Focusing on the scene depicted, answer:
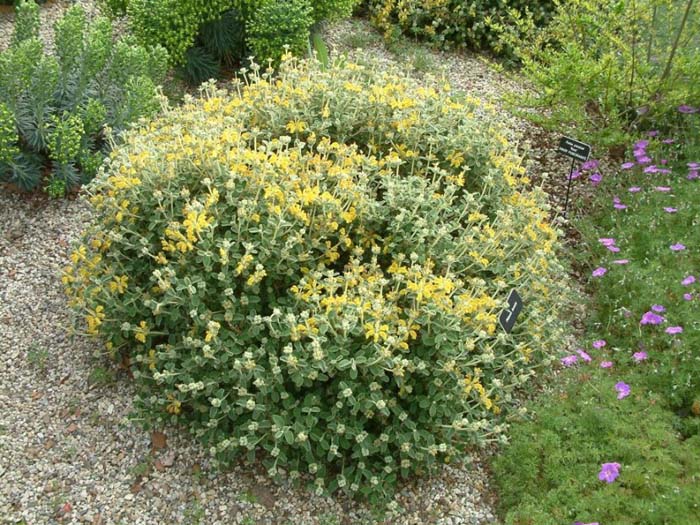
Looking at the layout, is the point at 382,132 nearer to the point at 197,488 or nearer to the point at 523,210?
the point at 523,210

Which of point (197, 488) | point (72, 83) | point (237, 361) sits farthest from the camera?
point (72, 83)

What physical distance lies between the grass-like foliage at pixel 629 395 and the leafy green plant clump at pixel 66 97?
2.82 metres

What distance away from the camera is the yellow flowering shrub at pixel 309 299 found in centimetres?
308

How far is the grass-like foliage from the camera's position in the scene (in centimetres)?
312

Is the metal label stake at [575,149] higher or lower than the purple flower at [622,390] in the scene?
higher

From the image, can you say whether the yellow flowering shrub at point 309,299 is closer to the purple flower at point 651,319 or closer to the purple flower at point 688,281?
the purple flower at point 651,319

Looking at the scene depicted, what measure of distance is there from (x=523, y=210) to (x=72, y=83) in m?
2.82

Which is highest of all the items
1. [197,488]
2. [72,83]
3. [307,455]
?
[72,83]


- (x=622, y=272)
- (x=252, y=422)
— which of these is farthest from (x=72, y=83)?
(x=622, y=272)

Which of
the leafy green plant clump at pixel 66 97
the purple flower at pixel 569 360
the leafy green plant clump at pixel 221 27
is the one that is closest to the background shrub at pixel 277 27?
the leafy green plant clump at pixel 221 27

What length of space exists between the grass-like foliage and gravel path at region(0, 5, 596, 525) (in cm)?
28

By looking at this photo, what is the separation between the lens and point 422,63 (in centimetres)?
612

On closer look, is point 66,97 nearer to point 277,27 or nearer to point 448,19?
point 277,27

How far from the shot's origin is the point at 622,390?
3568 millimetres
